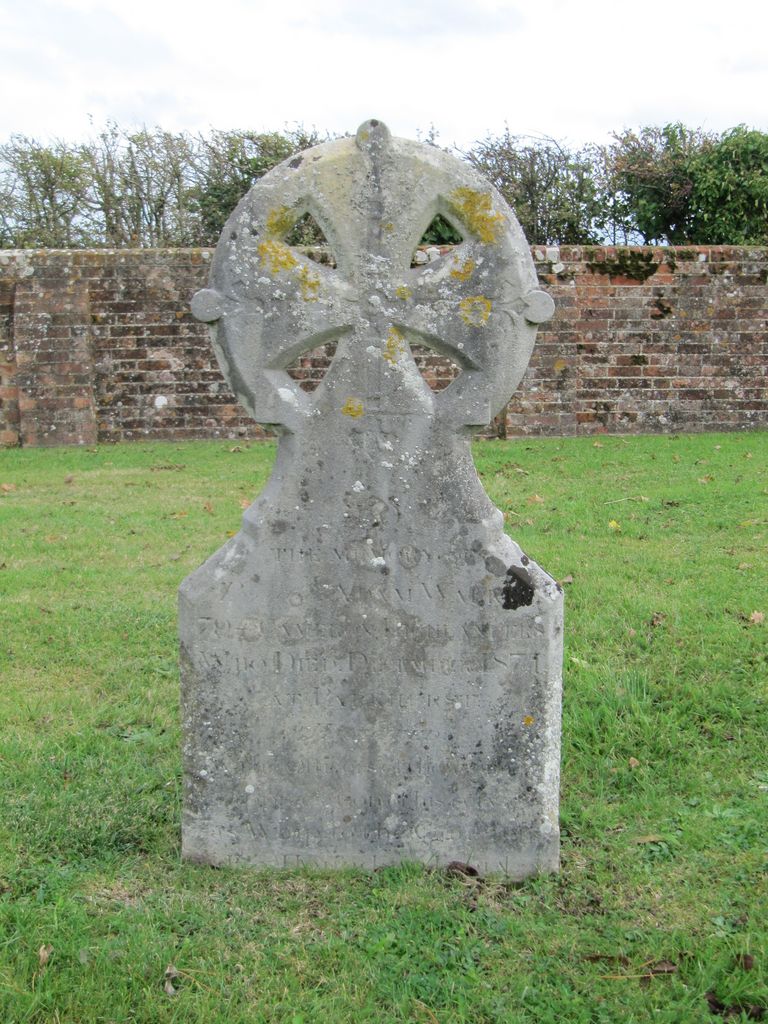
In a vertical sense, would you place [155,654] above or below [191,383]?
below

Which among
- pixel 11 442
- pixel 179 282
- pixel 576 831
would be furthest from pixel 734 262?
pixel 576 831

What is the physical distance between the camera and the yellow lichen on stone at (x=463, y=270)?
3016mm

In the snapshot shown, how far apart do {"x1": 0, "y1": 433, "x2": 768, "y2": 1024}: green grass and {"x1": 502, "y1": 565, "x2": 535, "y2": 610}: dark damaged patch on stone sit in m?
0.91

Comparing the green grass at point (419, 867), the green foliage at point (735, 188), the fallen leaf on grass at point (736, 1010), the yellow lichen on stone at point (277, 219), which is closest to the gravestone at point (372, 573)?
the yellow lichen on stone at point (277, 219)

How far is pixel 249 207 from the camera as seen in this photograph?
3.02 metres

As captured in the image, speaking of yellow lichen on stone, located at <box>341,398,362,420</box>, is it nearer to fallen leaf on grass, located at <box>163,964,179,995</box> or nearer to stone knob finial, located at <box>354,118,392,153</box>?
stone knob finial, located at <box>354,118,392,153</box>

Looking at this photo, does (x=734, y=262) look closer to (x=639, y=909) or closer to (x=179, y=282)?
(x=179, y=282)

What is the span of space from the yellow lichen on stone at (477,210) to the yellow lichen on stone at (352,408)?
2.14 ft

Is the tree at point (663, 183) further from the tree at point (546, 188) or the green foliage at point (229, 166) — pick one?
the green foliage at point (229, 166)

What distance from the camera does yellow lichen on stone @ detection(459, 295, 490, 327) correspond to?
3.02 meters

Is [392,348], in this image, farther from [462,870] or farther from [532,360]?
[532,360]

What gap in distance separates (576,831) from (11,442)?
10521mm

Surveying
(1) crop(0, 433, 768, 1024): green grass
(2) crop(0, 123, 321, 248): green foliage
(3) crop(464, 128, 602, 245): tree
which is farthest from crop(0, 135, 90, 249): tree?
(1) crop(0, 433, 768, 1024): green grass

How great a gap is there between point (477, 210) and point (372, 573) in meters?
1.20
